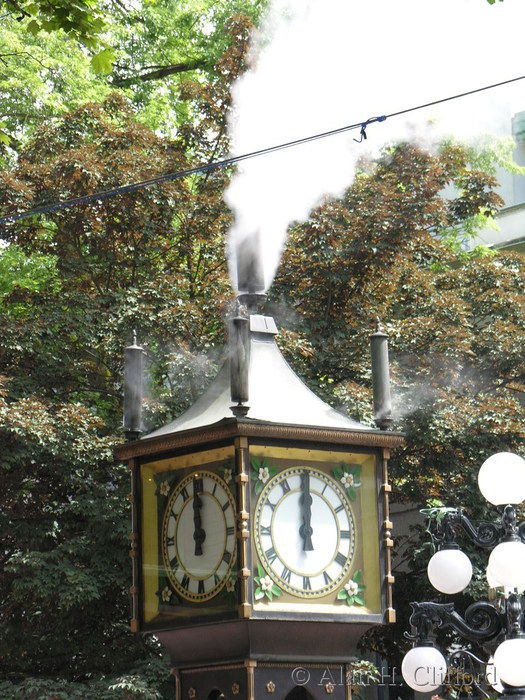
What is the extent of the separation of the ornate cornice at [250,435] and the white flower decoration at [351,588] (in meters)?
0.49

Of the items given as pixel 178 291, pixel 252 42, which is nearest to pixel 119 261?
pixel 178 291

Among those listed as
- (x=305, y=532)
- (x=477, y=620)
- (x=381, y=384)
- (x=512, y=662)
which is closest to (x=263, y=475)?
(x=305, y=532)

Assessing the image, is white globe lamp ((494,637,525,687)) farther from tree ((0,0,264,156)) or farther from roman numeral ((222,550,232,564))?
tree ((0,0,264,156))

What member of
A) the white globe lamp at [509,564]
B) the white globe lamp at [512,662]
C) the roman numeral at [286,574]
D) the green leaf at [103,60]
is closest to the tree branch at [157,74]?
the green leaf at [103,60]

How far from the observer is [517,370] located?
13.6 metres

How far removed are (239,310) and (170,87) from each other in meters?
13.5

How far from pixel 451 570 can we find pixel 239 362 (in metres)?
2.47

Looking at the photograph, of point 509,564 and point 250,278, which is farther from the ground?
point 250,278

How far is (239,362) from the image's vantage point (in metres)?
4.43

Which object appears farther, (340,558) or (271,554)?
(340,558)

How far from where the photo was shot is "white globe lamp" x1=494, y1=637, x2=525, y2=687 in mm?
5699

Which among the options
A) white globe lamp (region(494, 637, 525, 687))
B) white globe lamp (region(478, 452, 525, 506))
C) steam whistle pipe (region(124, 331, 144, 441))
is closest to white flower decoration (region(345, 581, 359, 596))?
steam whistle pipe (region(124, 331, 144, 441))

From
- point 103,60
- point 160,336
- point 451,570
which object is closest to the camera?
point 103,60

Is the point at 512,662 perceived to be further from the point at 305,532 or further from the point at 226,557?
the point at 226,557
